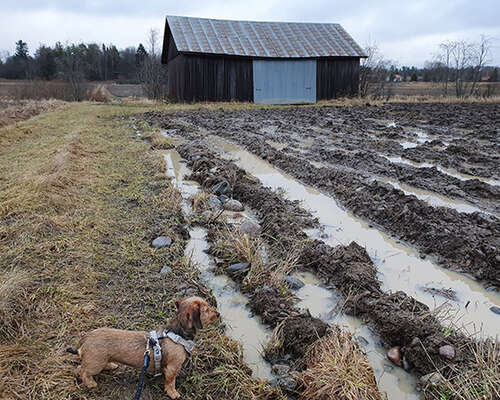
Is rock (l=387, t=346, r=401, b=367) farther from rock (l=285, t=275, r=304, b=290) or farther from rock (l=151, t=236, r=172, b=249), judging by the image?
rock (l=151, t=236, r=172, b=249)

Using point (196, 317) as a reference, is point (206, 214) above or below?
below

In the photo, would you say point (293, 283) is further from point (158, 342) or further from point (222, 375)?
point (158, 342)

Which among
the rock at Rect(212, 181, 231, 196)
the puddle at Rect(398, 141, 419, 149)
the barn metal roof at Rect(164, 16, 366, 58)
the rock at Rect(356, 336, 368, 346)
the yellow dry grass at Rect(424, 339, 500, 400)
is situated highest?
the barn metal roof at Rect(164, 16, 366, 58)

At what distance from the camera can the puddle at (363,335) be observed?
251 centimetres

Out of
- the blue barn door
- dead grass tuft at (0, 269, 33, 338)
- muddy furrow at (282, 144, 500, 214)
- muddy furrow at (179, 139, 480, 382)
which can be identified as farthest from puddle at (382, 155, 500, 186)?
the blue barn door

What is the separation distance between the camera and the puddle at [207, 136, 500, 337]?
10.8ft

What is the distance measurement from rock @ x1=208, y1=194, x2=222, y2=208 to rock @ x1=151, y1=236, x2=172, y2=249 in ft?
4.76

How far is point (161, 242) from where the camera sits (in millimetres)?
4273

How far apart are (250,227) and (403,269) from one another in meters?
1.88

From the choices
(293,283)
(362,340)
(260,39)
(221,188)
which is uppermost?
(260,39)

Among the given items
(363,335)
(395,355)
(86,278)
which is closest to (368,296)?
(363,335)

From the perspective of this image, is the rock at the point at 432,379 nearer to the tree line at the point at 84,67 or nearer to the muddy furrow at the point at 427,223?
the muddy furrow at the point at 427,223

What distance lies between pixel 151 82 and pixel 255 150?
25596mm

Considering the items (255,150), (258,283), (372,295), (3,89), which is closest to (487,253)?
(372,295)
